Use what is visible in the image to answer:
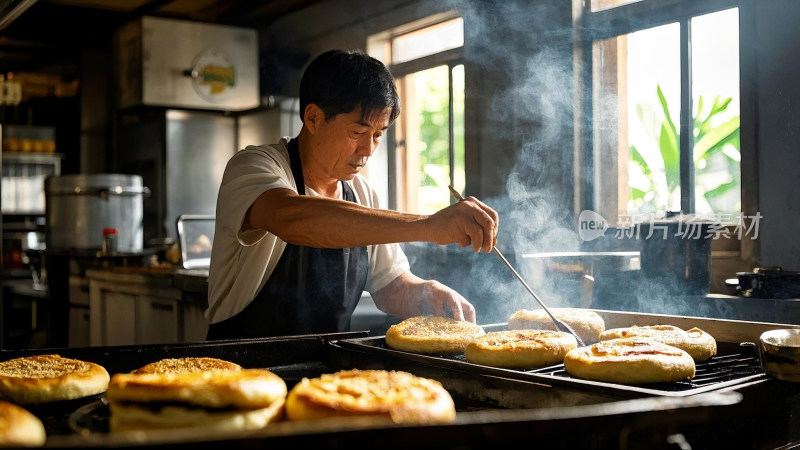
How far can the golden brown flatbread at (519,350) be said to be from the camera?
5.72ft

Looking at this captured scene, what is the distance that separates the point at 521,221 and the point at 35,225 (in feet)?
23.8

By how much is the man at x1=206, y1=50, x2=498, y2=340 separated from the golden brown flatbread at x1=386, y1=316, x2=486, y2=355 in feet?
1.01

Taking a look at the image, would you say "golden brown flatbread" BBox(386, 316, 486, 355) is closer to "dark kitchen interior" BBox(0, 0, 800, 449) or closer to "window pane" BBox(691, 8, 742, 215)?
"dark kitchen interior" BBox(0, 0, 800, 449)

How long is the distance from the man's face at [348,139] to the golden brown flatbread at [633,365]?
46.9 inches

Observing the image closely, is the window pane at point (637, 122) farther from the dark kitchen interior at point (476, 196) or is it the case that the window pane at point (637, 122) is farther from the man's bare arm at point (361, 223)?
the man's bare arm at point (361, 223)

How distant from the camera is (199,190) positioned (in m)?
7.70

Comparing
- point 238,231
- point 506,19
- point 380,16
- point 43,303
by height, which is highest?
point 380,16

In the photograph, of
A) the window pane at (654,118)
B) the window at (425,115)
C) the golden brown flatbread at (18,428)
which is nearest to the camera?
the golden brown flatbread at (18,428)

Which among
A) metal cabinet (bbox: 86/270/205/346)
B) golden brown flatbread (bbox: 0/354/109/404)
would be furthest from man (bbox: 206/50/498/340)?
metal cabinet (bbox: 86/270/205/346)

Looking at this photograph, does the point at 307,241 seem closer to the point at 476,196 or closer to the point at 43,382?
the point at 43,382

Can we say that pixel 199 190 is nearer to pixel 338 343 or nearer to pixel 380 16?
pixel 380 16

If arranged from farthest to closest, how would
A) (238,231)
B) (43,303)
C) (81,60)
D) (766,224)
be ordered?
(81,60), (43,303), (766,224), (238,231)

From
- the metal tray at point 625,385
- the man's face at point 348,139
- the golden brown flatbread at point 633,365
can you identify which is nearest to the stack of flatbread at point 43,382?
the metal tray at point 625,385

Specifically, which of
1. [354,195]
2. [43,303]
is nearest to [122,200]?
[43,303]
